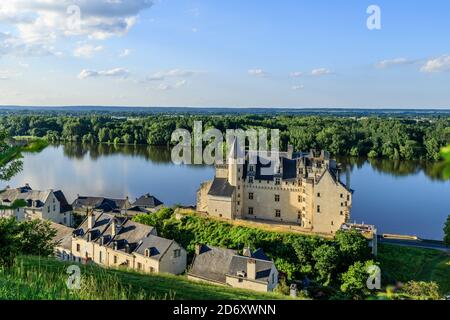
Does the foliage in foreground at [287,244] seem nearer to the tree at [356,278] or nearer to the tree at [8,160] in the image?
the tree at [356,278]

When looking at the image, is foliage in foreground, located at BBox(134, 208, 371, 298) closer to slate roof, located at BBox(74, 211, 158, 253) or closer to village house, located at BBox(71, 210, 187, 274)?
slate roof, located at BBox(74, 211, 158, 253)

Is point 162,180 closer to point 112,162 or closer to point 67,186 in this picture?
point 67,186

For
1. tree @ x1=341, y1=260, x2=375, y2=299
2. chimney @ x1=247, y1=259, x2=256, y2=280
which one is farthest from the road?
chimney @ x1=247, y1=259, x2=256, y2=280

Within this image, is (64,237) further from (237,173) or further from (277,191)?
(277,191)

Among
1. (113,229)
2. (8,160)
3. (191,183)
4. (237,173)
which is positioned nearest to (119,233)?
(113,229)

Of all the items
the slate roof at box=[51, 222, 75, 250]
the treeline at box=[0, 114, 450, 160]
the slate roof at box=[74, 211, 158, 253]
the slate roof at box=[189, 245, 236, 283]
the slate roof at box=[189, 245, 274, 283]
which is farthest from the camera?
the treeline at box=[0, 114, 450, 160]
